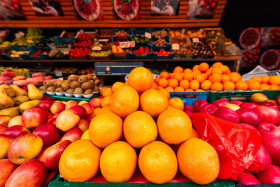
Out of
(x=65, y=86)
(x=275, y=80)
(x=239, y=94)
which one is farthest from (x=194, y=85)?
(x=65, y=86)

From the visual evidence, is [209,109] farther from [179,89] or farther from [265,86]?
[265,86]

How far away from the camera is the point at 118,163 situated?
70 cm

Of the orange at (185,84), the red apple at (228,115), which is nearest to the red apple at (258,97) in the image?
the orange at (185,84)

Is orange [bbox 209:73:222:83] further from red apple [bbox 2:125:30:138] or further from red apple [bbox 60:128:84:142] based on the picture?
red apple [bbox 2:125:30:138]

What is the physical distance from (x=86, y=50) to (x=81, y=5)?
6.29 feet

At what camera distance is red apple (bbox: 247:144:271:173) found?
85cm

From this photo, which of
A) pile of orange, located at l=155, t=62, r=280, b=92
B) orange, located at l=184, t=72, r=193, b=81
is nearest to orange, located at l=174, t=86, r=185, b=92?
pile of orange, located at l=155, t=62, r=280, b=92

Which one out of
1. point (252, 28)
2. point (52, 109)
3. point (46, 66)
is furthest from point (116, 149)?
point (252, 28)

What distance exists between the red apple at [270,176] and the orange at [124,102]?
3.38 feet

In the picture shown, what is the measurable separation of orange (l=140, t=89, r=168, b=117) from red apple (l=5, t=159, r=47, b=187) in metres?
0.91

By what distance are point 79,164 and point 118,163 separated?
233 mm

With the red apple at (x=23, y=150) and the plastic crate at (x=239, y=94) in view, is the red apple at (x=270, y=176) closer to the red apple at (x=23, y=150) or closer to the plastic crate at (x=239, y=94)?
the plastic crate at (x=239, y=94)

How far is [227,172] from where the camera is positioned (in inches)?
28.9

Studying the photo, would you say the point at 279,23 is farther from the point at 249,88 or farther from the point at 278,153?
the point at 278,153
